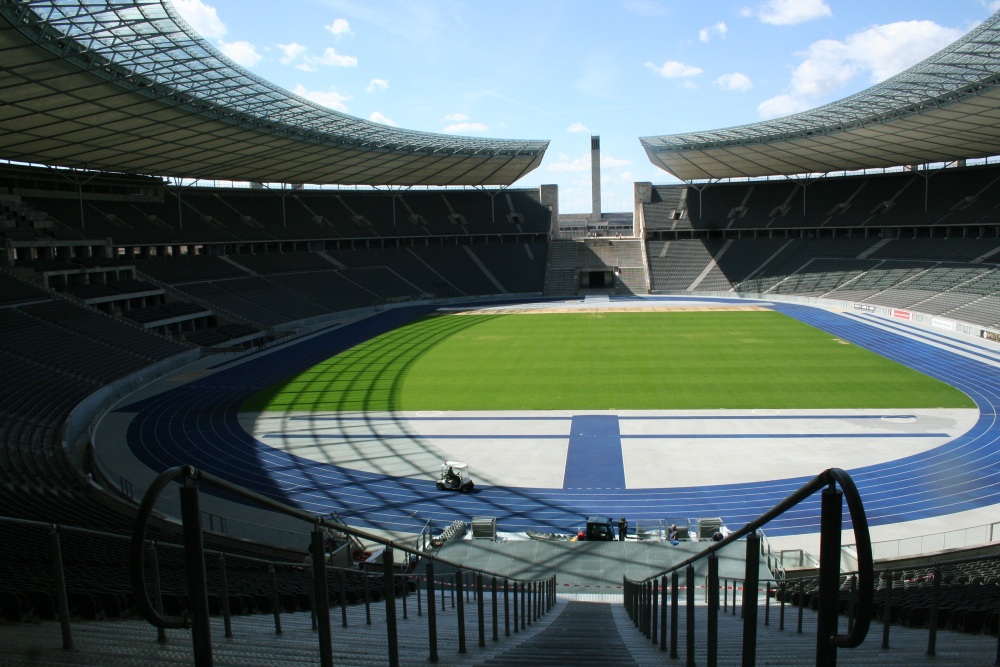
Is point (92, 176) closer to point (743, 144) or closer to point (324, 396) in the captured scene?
point (324, 396)

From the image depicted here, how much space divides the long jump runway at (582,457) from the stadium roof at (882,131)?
17021mm

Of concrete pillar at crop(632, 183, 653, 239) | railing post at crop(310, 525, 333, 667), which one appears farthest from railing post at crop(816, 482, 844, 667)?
concrete pillar at crop(632, 183, 653, 239)

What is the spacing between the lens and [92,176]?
50.9 meters

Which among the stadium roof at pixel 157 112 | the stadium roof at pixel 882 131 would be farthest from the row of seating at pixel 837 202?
the stadium roof at pixel 157 112

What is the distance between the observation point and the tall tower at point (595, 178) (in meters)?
95.8

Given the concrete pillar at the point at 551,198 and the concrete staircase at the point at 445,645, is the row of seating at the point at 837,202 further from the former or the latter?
the concrete staircase at the point at 445,645

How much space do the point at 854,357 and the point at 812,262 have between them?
32.9m

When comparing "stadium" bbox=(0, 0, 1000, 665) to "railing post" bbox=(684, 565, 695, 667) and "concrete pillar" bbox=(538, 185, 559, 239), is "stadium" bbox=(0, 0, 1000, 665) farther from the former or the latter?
"concrete pillar" bbox=(538, 185, 559, 239)

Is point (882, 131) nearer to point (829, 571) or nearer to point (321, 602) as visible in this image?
point (829, 571)

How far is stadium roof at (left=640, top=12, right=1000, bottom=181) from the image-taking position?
38156mm

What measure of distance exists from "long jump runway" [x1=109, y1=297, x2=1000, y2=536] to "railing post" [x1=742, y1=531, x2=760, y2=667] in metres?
14.3

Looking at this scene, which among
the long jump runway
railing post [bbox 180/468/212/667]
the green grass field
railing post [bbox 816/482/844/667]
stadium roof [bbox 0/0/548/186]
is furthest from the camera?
the green grass field

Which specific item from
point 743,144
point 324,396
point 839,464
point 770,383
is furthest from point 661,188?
point 839,464

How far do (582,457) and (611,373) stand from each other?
12.5 meters
